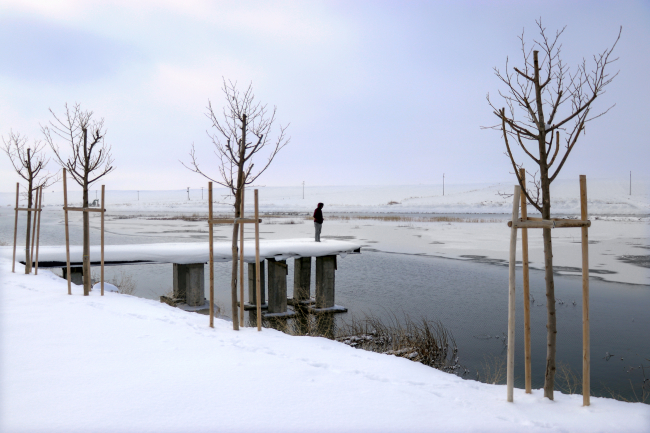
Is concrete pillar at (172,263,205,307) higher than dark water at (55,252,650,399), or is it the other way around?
concrete pillar at (172,263,205,307)

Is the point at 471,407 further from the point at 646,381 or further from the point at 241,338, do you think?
the point at 646,381

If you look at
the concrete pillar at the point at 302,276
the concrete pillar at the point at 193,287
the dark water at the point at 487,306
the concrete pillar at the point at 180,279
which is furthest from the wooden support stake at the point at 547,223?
the concrete pillar at the point at 180,279

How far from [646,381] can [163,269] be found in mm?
16245

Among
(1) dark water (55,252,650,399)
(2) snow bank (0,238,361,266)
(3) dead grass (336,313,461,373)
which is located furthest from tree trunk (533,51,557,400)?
(2) snow bank (0,238,361,266)

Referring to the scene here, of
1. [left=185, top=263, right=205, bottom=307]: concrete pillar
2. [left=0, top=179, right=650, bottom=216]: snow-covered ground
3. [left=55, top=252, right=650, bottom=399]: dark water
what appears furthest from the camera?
[left=0, top=179, right=650, bottom=216]: snow-covered ground

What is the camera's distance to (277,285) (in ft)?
40.5

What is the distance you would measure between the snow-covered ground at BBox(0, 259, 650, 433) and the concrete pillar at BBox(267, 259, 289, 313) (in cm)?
573

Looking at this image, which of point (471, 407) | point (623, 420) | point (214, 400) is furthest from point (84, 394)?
point (623, 420)

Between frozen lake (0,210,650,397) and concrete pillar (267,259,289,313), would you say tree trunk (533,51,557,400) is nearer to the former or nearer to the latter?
frozen lake (0,210,650,397)

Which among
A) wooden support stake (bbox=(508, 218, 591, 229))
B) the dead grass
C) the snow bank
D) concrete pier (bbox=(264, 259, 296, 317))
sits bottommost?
the dead grass

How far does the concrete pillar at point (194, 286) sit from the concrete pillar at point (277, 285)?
1.69 m

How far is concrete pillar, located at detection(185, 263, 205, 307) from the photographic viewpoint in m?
11.7

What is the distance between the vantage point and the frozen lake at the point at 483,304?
8773mm

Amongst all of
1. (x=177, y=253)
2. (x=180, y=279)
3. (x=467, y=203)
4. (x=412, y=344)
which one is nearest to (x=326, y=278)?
(x=180, y=279)
